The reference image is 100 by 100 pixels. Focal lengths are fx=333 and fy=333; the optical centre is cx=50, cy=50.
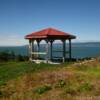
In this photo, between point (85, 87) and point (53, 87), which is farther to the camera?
point (53, 87)

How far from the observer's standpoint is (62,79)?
17406 millimetres

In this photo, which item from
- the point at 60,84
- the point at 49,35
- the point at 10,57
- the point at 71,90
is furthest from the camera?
the point at 10,57

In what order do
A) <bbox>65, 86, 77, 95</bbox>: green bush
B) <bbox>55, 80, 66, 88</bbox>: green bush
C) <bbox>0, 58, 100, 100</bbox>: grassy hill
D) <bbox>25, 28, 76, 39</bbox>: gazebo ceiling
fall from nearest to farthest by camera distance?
<bbox>0, 58, 100, 100</bbox>: grassy hill < <bbox>65, 86, 77, 95</bbox>: green bush < <bbox>55, 80, 66, 88</bbox>: green bush < <bbox>25, 28, 76, 39</bbox>: gazebo ceiling

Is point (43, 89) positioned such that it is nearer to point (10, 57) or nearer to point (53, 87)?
point (53, 87)

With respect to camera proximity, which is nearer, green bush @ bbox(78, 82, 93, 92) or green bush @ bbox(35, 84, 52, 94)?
green bush @ bbox(78, 82, 93, 92)

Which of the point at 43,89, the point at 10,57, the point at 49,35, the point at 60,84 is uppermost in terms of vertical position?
the point at 49,35

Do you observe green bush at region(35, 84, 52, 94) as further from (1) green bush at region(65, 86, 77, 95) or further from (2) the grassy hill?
(1) green bush at region(65, 86, 77, 95)

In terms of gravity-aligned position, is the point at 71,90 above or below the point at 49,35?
below

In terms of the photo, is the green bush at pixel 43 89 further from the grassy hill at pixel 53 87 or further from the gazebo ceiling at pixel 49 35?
the gazebo ceiling at pixel 49 35

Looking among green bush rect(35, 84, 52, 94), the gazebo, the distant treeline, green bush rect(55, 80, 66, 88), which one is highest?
the gazebo

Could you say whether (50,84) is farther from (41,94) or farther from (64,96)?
(64,96)

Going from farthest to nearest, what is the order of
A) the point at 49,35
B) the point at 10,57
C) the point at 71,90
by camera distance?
the point at 10,57, the point at 49,35, the point at 71,90

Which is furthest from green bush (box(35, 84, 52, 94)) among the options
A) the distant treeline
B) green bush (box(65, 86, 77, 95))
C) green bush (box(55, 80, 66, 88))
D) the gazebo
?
the distant treeline

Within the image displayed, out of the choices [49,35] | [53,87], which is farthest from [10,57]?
[53,87]
